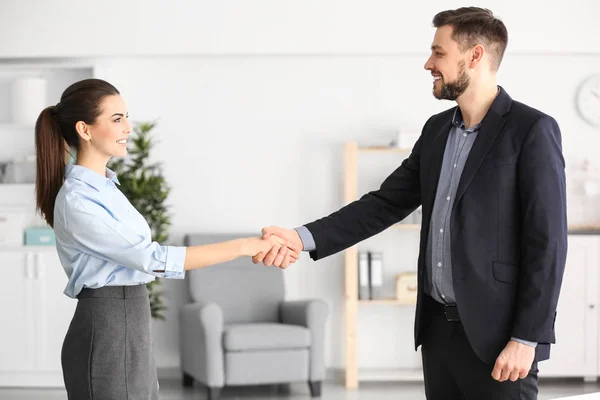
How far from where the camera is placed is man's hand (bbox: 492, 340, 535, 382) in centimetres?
223

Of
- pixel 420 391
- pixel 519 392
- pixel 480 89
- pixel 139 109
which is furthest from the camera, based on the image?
pixel 139 109

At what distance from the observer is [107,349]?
7.73ft

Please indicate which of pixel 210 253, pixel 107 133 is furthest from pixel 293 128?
pixel 107 133

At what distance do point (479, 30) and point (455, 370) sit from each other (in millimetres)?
950

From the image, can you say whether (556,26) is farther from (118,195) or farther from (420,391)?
(118,195)

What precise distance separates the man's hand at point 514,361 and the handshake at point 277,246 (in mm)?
922

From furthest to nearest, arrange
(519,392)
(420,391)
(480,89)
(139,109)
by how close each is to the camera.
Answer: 1. (139,109)
2. (420,391)
3. (480,89)
4. (519,392)

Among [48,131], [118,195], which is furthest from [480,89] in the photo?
[48,131]

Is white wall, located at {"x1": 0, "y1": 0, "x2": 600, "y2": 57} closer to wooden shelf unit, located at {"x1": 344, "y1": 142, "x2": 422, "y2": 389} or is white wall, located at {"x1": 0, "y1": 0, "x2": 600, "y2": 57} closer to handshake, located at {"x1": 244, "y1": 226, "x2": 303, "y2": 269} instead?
wooden shelf unit, located at {"x1": 344, "y1": 142, "x2": 422, "y2": 389}

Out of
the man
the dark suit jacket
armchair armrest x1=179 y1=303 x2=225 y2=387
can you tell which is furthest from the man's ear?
armchair armrest x1=179 y1=303 x2=225 y2=387

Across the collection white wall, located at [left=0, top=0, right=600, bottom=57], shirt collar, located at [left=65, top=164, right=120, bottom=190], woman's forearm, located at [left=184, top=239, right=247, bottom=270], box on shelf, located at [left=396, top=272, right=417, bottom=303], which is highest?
white wall, located at [left=0, top=0, right=600, bottom=57]

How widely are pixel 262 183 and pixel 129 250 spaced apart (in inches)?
145

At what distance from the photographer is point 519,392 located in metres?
2.29

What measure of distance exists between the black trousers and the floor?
3002 millimetres
